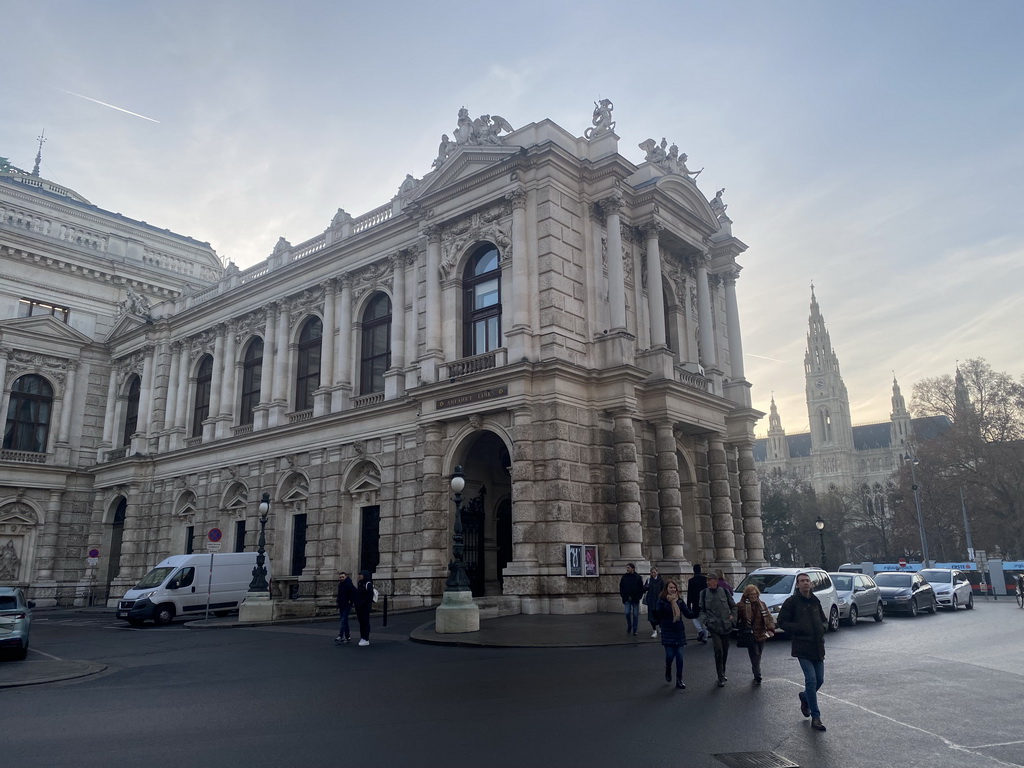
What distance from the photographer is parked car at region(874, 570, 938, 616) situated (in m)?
24.3

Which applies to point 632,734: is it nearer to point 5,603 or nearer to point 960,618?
point 5,603

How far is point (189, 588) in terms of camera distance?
90.7 ft

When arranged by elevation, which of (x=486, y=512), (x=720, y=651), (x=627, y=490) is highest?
(x=627, y=490)

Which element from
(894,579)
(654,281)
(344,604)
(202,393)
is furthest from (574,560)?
(202,393)

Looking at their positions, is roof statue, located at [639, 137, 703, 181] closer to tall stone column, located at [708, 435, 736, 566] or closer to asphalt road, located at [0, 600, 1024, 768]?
tall stone column, located at [708, 435, 736, 566]

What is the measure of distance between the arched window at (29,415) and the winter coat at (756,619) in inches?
1779

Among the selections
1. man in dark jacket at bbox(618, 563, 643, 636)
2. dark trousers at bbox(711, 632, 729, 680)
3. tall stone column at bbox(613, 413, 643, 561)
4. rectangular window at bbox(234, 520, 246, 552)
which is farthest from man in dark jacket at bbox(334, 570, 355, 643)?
rectangular window at bbox(234, 520, 246, 552)

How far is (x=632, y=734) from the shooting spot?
25.3ft

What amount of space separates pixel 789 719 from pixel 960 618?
1900 centimetres

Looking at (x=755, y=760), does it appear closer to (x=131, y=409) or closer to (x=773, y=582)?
(x=773, y=582)

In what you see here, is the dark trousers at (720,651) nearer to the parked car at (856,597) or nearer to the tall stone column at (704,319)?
the parked car at (856,597)

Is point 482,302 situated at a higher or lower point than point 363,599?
higher

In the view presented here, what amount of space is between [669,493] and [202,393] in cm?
2773

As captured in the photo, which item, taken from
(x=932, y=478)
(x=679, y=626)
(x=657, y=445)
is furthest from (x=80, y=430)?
(x=932, y=478)
